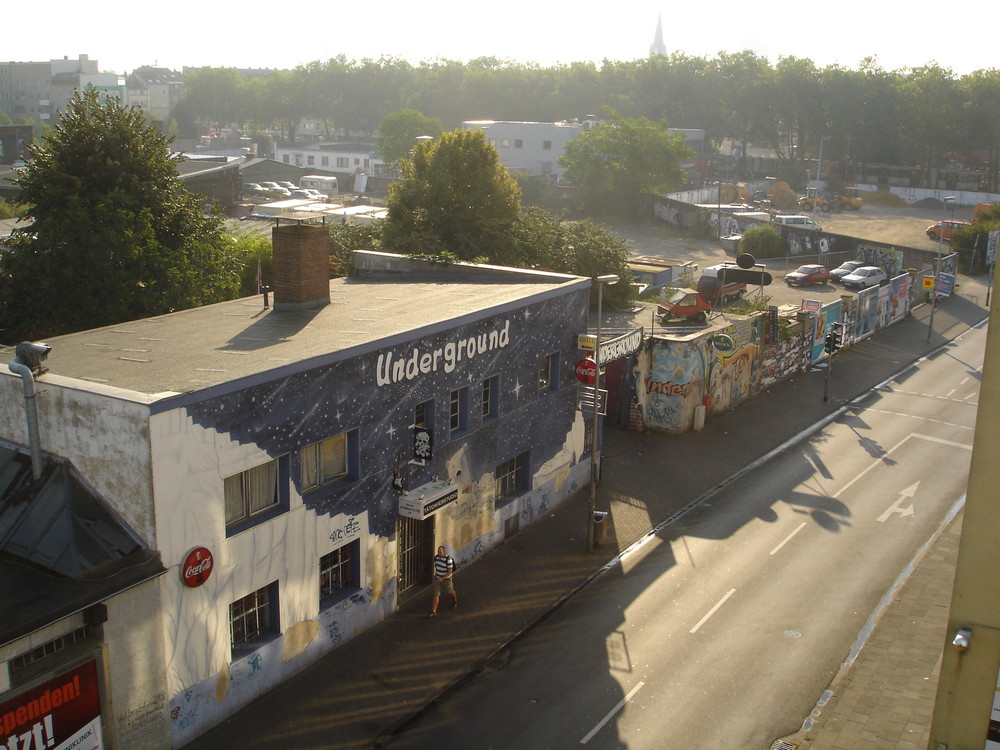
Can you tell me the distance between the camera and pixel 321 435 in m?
18.8

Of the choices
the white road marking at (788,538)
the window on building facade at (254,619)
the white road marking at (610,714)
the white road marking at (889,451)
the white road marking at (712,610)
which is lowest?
the white road marking at (610,714)

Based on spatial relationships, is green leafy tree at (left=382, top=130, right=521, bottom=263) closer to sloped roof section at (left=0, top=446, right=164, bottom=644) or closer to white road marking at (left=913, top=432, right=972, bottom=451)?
white road marking at (left=913, top=432, right=972, bottom=451)

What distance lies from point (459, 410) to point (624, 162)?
2631 inches

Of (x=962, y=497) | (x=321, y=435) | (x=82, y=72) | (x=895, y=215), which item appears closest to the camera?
(x=321, y=435)

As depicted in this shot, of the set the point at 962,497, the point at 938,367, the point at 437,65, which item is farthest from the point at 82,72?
the point at 962,497

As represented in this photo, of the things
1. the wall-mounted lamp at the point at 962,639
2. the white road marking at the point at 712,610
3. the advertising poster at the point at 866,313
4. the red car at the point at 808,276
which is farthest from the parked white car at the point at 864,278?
the wall-mounted lamp at the point at 962,639

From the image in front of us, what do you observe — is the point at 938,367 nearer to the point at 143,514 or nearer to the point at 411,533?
the point at 411,533

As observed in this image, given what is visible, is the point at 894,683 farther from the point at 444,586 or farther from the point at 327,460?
the point at 327,460

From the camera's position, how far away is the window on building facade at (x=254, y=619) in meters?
17.8

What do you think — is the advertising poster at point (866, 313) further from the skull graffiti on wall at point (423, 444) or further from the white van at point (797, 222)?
the skull graffiti on wall at point (423, 444)

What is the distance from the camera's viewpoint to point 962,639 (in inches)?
542

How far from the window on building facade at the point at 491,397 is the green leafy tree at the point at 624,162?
65.0m

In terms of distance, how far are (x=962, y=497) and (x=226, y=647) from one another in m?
23.3

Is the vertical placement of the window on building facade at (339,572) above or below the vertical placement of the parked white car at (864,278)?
below
